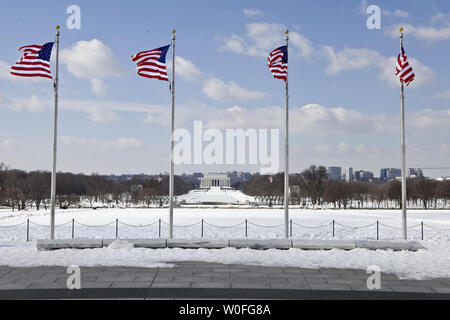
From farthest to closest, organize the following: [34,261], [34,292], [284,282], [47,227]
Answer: [47,227], [34,261], [284,282], [34,292]

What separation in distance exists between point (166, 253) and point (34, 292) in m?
5.58

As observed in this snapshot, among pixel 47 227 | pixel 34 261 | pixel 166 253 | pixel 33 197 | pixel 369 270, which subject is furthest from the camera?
pixel 33 197

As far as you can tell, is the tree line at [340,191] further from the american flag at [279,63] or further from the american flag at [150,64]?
the american flag at [150,64]

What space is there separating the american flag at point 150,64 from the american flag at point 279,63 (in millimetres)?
4737

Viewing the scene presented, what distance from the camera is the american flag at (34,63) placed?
17625 mm

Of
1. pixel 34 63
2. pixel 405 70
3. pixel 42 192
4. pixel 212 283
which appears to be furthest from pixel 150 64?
pixel 42 192

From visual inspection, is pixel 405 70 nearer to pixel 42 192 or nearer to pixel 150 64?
pixel 150 64

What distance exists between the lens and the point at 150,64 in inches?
715

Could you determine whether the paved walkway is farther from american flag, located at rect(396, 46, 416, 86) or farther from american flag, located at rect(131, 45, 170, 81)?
american flag, located at rect(396, 46, 416, 86)

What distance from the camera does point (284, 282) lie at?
37.9ft

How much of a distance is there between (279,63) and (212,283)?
11161 mm

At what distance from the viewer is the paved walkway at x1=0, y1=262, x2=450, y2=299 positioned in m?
10.4
